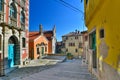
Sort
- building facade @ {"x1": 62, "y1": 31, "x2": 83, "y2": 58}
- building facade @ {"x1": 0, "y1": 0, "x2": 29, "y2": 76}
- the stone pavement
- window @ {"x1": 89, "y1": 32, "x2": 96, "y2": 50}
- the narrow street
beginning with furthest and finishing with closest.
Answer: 1. building facade @ {"x1": 62, "y1": 31, "x2": 83, "y2": 58}
2. building facade @ {"x1": 0, "y1": 0, "x2": 29, "y2": 76}
3. the stone pavement
4. window @ {"x1": 89, "y1": 32, "x2": 96, "y2": 50}
5. the narrow street

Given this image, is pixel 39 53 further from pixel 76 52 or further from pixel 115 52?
pixel 115 52

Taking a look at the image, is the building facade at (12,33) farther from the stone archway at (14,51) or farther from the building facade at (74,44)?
the building facade at (74,44)

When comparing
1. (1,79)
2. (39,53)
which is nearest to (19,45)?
(1,79)

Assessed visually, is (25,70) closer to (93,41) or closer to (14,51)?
(14,51)

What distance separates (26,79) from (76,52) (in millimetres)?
36923

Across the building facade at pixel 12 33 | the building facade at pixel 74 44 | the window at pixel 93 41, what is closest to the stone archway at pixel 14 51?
the building facade at pixel 12 33

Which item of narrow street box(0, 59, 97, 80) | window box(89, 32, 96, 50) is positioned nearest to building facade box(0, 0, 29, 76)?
narrow street box(0, 59, 97, 80)

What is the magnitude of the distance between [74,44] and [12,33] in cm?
3313

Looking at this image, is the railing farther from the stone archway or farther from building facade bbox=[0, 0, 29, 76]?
the stone archway

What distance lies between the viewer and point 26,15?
18375 mm

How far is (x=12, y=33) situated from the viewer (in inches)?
558

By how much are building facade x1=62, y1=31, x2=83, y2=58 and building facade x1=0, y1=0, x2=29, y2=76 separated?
28553 millimetres

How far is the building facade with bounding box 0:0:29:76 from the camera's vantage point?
12.1 m

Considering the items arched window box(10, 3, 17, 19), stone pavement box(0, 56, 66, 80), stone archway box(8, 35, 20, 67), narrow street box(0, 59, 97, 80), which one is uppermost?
arched window box(10, 3, 17, 19)
